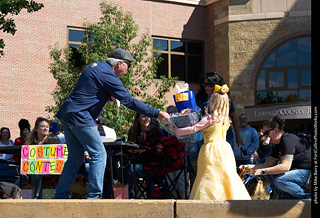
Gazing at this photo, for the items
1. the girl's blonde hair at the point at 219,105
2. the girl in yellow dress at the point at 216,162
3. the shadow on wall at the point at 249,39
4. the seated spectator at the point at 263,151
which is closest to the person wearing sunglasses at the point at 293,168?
the girl in yellow dress at the point at 216,162

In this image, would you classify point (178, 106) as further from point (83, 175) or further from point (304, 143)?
point (83, 175)

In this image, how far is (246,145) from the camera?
9609 millimetres

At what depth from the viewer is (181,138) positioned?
637cm

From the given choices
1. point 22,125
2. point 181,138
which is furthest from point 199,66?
point 181,138

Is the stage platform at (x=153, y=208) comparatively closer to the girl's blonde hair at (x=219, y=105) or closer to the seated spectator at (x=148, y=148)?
the girl's blonde hair at (x=219, y=105)

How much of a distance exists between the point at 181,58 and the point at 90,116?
21805mm

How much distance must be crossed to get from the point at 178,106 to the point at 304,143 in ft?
6.03

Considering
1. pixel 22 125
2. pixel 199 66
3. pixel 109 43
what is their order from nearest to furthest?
pixel 22 125 → pixel 109 43 → pixel 199 66

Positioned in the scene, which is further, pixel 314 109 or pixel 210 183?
pixel 210 183

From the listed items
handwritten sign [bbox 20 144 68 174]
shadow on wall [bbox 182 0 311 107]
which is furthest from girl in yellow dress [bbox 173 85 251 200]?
shadow on wall [bbox 182 0 311 107]

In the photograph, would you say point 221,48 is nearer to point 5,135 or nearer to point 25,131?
point 25,131

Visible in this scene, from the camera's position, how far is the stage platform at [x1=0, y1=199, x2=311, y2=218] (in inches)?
168

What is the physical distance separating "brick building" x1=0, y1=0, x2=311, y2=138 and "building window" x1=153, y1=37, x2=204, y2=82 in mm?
59

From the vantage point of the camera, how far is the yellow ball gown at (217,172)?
19.4 feet
